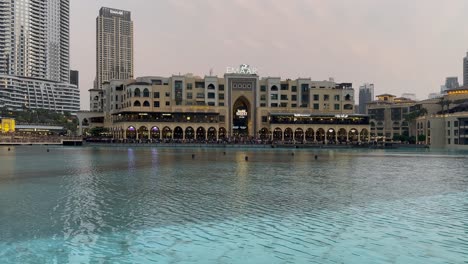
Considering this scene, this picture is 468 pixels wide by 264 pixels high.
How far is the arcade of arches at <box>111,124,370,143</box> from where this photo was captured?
176 meters

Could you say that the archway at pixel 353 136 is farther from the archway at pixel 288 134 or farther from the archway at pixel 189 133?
the archway at pixel 189 133

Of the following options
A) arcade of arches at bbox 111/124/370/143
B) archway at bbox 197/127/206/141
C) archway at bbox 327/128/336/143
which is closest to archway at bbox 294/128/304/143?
arcade of arches at bbox 111/124/370/143

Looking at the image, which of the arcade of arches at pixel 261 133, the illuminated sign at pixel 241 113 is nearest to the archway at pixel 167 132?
the arcade of arches at pixel 261 133

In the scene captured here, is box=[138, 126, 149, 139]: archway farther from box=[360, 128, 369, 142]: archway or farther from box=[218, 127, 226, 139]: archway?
box=[360, 128, 369, 142]: archway

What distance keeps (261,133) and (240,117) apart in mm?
11917

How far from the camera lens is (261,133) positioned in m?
187

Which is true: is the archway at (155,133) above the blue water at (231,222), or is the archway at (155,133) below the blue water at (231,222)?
above

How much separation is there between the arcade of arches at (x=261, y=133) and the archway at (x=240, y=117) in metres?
7.17

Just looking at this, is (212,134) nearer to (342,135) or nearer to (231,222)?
(342,135)

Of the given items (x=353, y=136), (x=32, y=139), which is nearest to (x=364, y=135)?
(x=353, y=136)

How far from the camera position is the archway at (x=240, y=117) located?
620ft

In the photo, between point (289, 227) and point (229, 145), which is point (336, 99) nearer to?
point (229, 145)

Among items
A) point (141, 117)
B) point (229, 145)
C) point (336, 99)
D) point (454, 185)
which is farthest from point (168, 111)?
point (454, 185)

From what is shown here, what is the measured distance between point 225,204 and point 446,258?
1754 centimetres
